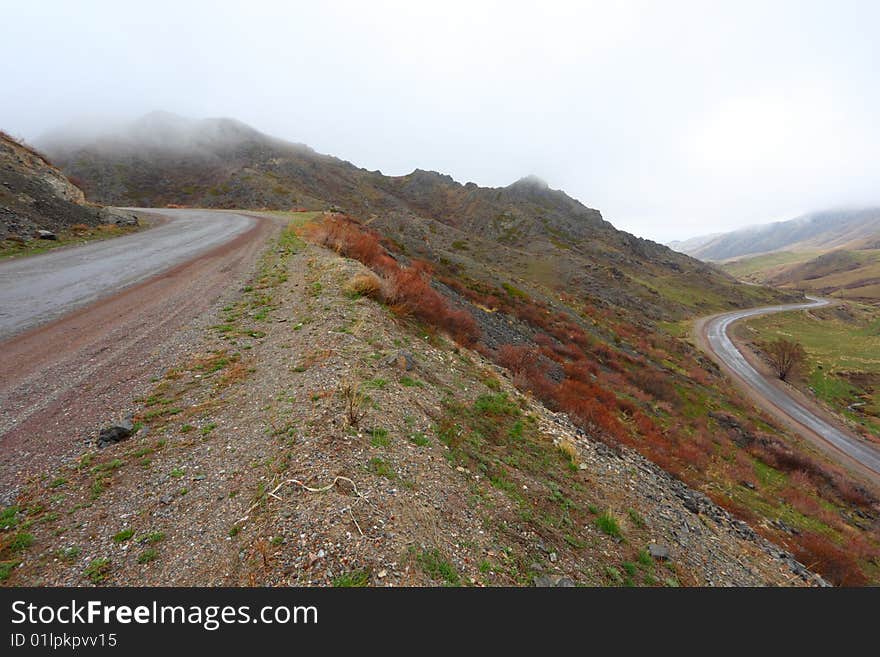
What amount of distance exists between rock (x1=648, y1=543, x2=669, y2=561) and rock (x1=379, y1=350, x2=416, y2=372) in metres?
6.27

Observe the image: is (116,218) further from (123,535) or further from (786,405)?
(786,405)

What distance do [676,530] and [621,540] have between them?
2.29 meters

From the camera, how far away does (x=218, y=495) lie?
469 cm

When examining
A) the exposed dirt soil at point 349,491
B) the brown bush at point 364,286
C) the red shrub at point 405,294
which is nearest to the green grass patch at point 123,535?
the exposed dirt soil at point 349,491

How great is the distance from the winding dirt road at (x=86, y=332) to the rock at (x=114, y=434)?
0.30m

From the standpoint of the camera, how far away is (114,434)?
5.59m

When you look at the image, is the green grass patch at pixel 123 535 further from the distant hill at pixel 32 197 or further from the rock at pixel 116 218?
the rock at pixel 116 218

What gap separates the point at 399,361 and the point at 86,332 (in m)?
8.01

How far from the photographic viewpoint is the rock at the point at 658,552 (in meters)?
6.54

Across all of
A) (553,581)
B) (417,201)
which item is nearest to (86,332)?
(553,581)

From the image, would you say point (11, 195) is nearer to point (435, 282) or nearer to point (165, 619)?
point (435, 282)

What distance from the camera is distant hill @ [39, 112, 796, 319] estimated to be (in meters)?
67.8

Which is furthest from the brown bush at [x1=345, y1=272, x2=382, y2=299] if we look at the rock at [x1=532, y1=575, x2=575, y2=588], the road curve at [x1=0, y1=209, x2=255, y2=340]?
the rock at [x1=532, y1=575, x2=575, y2=588]

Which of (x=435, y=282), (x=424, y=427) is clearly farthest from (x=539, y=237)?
(x=424, y=427)
